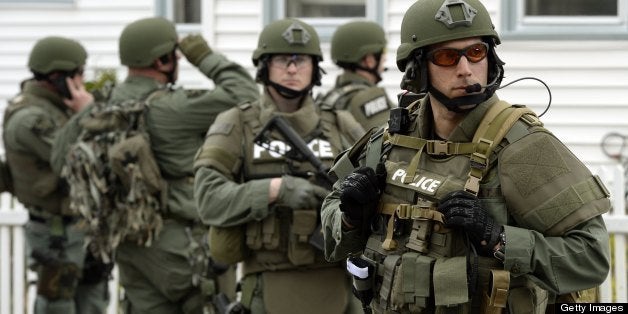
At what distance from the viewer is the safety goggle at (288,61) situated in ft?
18.6

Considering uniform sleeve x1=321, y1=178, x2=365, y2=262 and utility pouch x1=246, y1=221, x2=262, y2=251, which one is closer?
uniform sleeve x1=321, y1=178, x2=365, y2=262

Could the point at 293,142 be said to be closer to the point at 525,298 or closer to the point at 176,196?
the point at 176,196

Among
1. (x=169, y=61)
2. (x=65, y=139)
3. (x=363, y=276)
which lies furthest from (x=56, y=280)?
(x=363, y=276)

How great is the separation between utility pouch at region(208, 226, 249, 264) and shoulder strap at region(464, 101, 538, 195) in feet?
7.09

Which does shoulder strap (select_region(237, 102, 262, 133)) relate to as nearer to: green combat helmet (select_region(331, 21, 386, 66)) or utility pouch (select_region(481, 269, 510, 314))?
green combat helmet (select_region(331, 21, 386, 66))

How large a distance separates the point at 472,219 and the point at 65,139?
4446mm

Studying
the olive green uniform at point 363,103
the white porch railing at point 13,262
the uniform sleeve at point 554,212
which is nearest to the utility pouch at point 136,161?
the olive green uniform at point 363,103

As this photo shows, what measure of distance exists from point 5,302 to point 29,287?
24cm

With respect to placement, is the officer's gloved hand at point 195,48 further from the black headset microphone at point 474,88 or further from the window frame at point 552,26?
the window frame at point 552,26

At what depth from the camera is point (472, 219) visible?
3334 mm

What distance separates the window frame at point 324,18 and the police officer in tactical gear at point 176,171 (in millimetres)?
4107

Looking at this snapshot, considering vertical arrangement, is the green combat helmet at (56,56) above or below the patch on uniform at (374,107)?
above

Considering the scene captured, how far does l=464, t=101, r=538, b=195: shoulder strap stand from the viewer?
344 centimetres

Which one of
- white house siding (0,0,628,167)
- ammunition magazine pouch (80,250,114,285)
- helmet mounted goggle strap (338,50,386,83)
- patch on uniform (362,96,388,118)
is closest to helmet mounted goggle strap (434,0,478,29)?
patch on uniform (362,96,388,118)
